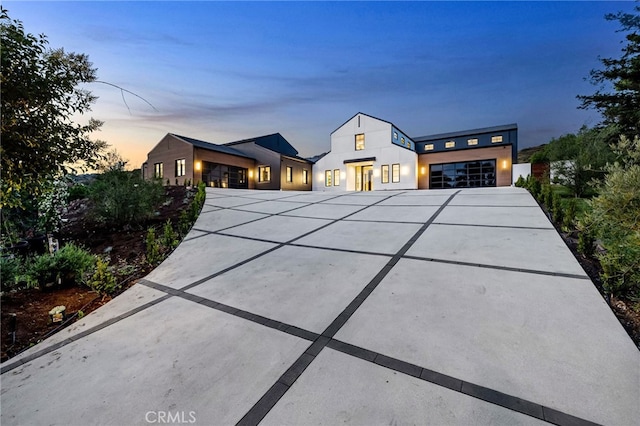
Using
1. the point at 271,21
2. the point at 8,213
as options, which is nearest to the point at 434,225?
the point at 8,213

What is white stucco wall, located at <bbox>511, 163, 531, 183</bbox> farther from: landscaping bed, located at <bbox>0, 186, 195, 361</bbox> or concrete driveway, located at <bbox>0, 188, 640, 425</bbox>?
landscaping bed, located at <bbox>0, 186, 195, 361</bbox>

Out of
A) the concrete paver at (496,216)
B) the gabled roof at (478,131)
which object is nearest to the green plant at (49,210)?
the concrete paver at (496,216)

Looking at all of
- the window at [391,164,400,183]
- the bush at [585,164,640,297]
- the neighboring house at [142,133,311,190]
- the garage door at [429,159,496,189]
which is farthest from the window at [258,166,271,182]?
A: the bush at [585,164,640,297]

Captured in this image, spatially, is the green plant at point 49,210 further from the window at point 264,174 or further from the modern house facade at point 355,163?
the window at point 264,174

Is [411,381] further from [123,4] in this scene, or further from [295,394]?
[123,4]

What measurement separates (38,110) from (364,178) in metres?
17.9

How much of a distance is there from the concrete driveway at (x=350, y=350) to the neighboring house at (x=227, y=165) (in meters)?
14.4

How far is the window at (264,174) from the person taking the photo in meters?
19.9

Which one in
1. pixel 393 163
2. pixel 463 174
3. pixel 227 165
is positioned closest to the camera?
pixel 393 163

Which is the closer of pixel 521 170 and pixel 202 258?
pixel 202 258

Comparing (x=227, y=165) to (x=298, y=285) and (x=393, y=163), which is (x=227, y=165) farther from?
(x=298, y=285)

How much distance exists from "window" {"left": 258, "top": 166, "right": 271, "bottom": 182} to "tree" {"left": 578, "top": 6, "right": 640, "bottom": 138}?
18.5m

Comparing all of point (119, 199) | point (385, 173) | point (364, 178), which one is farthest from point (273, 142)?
point (119, 199)

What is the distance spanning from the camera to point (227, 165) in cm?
1845
